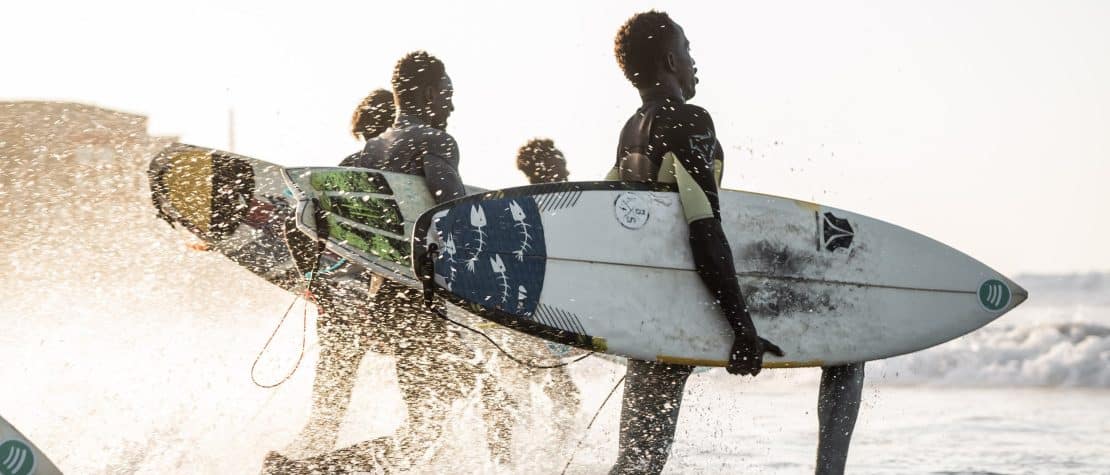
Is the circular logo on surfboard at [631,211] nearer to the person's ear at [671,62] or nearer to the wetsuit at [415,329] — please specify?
the person's ear at [671,62]

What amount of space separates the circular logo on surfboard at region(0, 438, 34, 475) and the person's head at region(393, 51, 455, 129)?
203 cm

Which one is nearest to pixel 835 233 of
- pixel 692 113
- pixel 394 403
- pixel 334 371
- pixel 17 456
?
pixel 692 113

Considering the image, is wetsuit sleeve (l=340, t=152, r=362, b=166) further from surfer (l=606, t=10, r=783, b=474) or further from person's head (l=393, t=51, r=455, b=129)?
surfer (l=606, t=10, r=783, b=474)

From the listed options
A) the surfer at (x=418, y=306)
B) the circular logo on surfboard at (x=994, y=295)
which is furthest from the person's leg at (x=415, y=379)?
the circular logo on surfboard at (x=994, y=295)

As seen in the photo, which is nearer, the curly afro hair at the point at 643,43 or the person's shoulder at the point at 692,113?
the person's shoulder at the point at 692,113

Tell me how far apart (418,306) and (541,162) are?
1.78 metres

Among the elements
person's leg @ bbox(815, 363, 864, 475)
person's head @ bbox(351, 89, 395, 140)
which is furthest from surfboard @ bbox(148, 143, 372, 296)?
person's leg @ bbox(815, 363, 864, 475)

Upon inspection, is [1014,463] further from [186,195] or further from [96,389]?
[96,389]

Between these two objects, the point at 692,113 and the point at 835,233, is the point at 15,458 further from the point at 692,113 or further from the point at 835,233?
the point at 835,233

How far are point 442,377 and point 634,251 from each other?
1.35 m

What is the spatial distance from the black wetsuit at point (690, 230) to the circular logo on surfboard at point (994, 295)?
1.31 meters

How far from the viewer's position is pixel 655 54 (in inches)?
146

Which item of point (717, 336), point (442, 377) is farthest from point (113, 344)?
point (717, 336)

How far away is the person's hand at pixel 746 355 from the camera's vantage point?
3721mm
